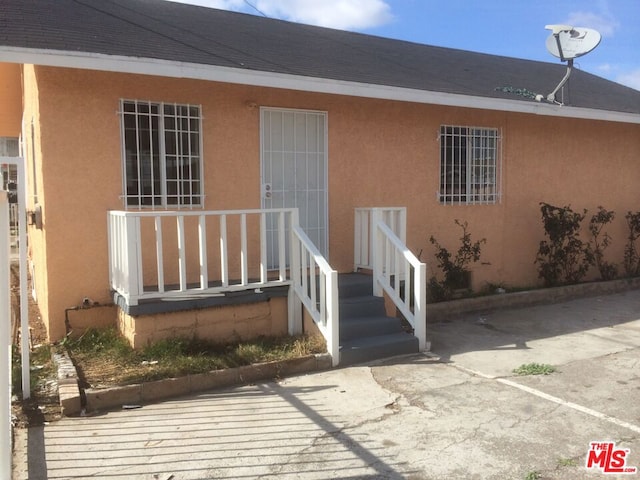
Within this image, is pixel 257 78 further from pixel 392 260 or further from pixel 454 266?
pixel 454 266

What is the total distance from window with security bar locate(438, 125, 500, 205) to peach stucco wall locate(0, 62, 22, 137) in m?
6.00

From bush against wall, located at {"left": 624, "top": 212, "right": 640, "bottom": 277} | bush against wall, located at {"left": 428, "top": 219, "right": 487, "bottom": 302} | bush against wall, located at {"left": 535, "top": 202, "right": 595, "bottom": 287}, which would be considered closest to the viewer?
bush against wall, located at {"left": 428, "top": 219, "right": 487, "bottom": 302}

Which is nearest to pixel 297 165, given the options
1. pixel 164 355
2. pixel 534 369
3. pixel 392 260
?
pixel 392 260

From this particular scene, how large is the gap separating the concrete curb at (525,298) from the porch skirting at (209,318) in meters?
2.45

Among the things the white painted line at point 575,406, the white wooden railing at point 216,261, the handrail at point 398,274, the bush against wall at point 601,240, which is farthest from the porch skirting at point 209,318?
the bush against wall at point 601,240

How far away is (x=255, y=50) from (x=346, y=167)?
1912mm

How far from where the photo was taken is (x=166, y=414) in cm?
427

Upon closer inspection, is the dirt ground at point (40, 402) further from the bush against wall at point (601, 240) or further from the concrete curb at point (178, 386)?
the bush against wall at point (601, 240)

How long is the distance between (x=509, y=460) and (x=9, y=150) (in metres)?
18.4

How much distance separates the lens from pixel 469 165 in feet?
27.5

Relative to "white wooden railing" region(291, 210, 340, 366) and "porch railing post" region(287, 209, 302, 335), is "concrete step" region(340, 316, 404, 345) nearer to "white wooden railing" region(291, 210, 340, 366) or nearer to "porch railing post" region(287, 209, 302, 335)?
"white wooden railing" region(291, 210, 340, 366)

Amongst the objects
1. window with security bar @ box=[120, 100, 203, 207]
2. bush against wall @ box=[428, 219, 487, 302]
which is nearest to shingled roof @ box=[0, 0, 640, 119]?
window with security bar @ box=[120, 100, 203, 207]

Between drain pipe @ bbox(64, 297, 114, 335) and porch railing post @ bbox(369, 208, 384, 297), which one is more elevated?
porch railing post @ bbox(369, 208, 384, 297)

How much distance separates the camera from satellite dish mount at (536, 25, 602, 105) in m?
9.00
